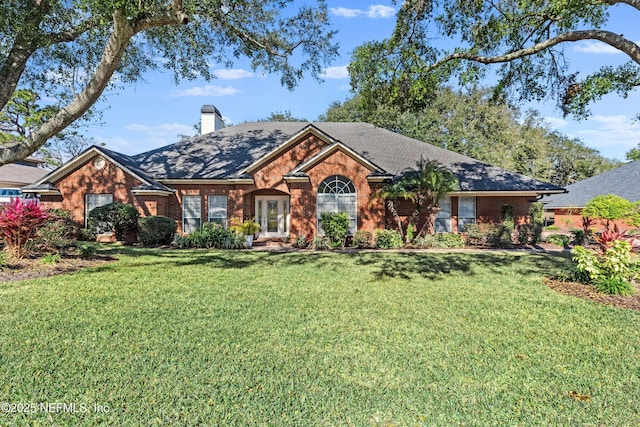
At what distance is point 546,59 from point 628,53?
349 cm

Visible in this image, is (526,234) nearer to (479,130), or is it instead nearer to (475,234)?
(475,234)

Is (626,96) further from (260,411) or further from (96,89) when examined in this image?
(96,89)

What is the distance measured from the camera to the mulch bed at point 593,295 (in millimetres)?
7055

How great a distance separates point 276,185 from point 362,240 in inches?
217

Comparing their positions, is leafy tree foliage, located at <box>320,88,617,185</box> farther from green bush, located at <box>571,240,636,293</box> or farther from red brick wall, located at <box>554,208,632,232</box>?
green bush, located at <box>571,240,636,293</box>

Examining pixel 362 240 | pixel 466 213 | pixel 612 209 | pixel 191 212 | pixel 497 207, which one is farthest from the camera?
pixel 612 209

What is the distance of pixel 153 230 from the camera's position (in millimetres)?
15953

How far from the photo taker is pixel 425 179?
51.8 feet

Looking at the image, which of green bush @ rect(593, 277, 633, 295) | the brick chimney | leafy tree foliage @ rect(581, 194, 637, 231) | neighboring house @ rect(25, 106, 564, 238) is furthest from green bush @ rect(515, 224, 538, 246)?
the brick chimney

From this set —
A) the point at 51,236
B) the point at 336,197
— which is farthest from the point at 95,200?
the point at 336,197

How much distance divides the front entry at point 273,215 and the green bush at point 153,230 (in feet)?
17.0

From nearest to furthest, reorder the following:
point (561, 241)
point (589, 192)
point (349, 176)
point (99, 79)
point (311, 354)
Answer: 1. point (311, 354)
2. point (99, 79)
3. point (349, 176)
4. point (561, 241)
5. point (589, 192)

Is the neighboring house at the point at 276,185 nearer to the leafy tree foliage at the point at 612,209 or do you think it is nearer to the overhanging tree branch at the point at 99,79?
the leafy tree foliage at the point at 612,209

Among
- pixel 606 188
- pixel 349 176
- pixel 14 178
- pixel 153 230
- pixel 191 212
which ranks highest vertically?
pixel 14 178
